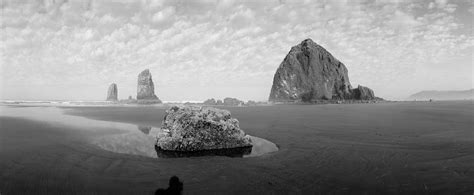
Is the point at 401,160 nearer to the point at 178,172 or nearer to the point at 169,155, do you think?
the point at 178,172

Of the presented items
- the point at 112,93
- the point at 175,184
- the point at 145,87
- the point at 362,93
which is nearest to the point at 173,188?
the point at 175,184

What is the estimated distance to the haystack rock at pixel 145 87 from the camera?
380 ft

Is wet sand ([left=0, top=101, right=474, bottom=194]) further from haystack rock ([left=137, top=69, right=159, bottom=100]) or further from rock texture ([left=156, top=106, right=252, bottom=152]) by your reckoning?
haystack rock ([left=137, top=69, right=159, bottom=100])

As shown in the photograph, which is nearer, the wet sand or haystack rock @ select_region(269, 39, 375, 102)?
Answer: the wet sand

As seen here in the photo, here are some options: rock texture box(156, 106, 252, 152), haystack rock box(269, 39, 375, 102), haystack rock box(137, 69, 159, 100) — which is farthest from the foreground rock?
rock texture box(156, 106, 252, 152)

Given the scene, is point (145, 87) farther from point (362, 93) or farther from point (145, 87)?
point (362, 93)

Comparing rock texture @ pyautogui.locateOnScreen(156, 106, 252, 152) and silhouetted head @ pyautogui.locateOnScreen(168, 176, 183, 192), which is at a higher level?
rock texture @ pyautogui.locateOnScreen(156, 106, 252, 152)

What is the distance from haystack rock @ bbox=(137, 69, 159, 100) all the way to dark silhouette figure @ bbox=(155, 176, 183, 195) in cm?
11462

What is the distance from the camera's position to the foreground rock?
379ft

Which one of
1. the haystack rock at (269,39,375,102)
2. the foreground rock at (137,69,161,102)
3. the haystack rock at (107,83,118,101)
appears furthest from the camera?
the haystack rock at (107,83,118,101)

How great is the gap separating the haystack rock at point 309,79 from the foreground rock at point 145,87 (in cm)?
5883

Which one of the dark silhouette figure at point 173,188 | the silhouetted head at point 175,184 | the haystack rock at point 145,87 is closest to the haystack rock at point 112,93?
the haystack rock at point 145,87

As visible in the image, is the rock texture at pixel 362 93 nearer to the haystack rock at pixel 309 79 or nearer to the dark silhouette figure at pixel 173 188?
the haystack rock at pixel 309 79

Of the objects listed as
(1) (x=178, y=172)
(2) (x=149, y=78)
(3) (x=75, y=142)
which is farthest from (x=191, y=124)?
(2) (x=149, y=78)
